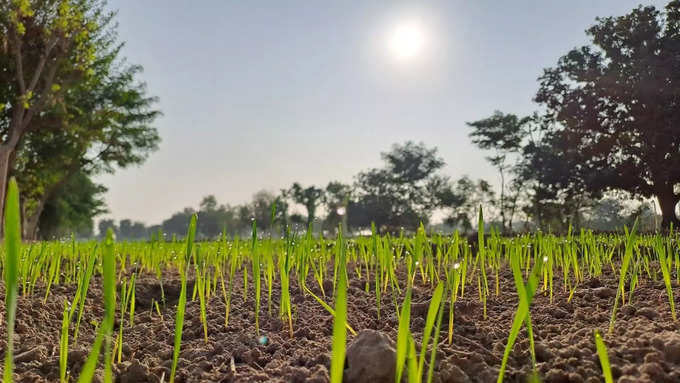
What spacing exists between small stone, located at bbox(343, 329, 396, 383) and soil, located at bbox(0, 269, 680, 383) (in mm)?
78

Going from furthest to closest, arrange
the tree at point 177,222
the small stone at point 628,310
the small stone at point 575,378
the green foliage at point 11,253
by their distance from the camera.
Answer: the tree at point 177,222 < the small stone at point 628,310 < the small stone at point 575,378 < the green foliage at point 11,253

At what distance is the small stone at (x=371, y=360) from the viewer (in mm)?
1116

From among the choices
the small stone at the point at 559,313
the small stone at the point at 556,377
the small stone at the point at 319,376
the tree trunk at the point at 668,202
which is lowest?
the small stone at the point at 319,376

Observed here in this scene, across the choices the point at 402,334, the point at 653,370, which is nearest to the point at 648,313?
the point at 653,370

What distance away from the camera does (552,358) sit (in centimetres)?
125

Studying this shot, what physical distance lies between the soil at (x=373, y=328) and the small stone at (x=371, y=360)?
8 centimetres

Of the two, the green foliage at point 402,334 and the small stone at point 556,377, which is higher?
the green foliage at point 402,334

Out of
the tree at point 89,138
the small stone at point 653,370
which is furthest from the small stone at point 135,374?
the tree at point 89,138

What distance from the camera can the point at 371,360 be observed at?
1137mm

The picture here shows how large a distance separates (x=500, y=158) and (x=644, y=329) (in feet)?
122

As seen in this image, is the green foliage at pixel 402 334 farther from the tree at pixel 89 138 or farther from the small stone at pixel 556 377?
the tree at pixel 89 138

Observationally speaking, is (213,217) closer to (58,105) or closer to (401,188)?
(401,188)

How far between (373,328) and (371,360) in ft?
A: 2.19

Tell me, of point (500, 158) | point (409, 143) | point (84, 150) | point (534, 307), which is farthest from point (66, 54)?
point (409, 143)
